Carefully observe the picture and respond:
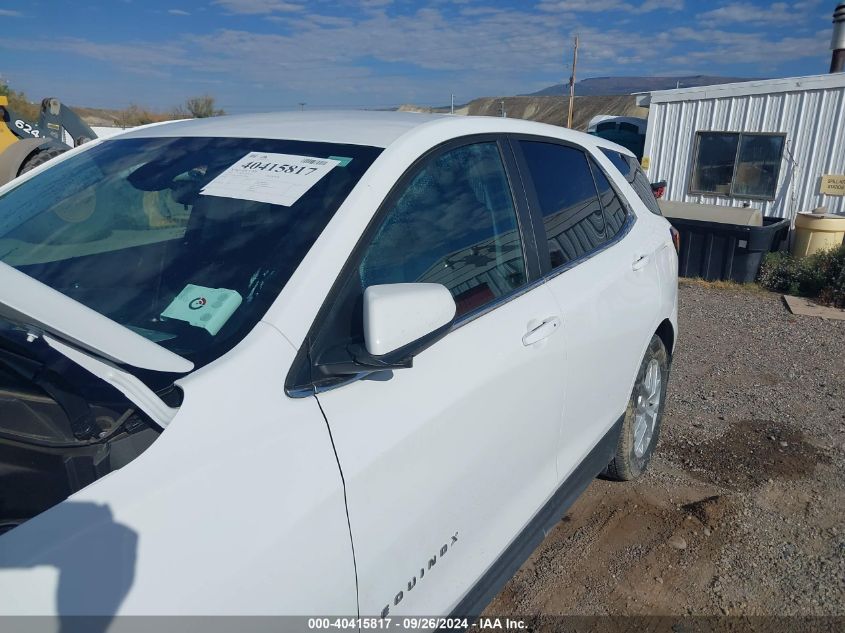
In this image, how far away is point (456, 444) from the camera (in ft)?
5.64

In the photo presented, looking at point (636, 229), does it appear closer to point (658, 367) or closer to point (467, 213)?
point (658, 367)

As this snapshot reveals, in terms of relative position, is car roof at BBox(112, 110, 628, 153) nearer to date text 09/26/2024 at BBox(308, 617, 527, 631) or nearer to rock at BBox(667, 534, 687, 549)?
date text 09/26/2024 at BBox(308, 617, 527, 631)

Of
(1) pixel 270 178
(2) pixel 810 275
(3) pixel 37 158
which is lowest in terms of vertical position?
(2) pixel 810 275

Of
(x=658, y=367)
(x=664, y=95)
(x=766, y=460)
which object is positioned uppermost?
(x=664, y=95)

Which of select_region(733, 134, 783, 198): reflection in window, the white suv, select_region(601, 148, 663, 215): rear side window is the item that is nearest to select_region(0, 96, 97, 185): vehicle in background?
the white suv

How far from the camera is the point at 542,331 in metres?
2.15

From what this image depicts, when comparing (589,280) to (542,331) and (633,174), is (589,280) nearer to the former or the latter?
(542,331)

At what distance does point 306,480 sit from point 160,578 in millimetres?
333

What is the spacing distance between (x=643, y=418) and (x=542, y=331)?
1619 millimetres

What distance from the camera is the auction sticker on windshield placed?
1.76 m

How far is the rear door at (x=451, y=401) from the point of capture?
1.48 metres

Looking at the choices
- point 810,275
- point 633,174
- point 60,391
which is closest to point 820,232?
point 810,275

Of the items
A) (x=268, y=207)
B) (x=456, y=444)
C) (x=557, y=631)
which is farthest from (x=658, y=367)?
(x=268, y=207)

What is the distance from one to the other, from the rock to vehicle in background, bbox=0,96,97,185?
9.56 m
